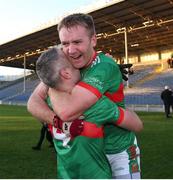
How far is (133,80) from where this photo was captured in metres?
48.5

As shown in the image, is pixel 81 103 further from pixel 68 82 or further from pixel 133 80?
pixel 133 80

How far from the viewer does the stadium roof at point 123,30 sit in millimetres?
39562

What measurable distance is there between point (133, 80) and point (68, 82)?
46.2 m

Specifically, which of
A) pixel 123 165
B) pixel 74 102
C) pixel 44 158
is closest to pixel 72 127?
pixel 74 102

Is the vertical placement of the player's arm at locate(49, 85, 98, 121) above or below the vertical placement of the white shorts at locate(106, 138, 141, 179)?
above

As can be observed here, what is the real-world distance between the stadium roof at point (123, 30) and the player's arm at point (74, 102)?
3605 cm

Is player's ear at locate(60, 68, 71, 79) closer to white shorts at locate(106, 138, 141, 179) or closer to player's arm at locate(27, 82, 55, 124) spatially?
player's arm at locate(27, 82, 55, 124)

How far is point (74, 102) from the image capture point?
2.53 m

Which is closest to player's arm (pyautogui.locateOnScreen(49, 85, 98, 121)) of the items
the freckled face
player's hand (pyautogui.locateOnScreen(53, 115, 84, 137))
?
player's hand (pyautogui.locateOnScreen(53, 115, 84, 137))

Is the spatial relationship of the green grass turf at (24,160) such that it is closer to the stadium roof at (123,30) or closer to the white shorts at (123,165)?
the white shorts at (123,165)

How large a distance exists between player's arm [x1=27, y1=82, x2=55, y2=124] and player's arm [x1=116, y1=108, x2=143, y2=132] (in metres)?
0.43

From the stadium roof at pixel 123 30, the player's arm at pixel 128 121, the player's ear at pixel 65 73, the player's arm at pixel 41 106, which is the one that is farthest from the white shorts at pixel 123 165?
the stadium roof at pixel 123 30

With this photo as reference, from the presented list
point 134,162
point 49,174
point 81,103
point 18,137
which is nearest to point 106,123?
point 81,103

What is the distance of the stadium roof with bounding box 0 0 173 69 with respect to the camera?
39.6 m
